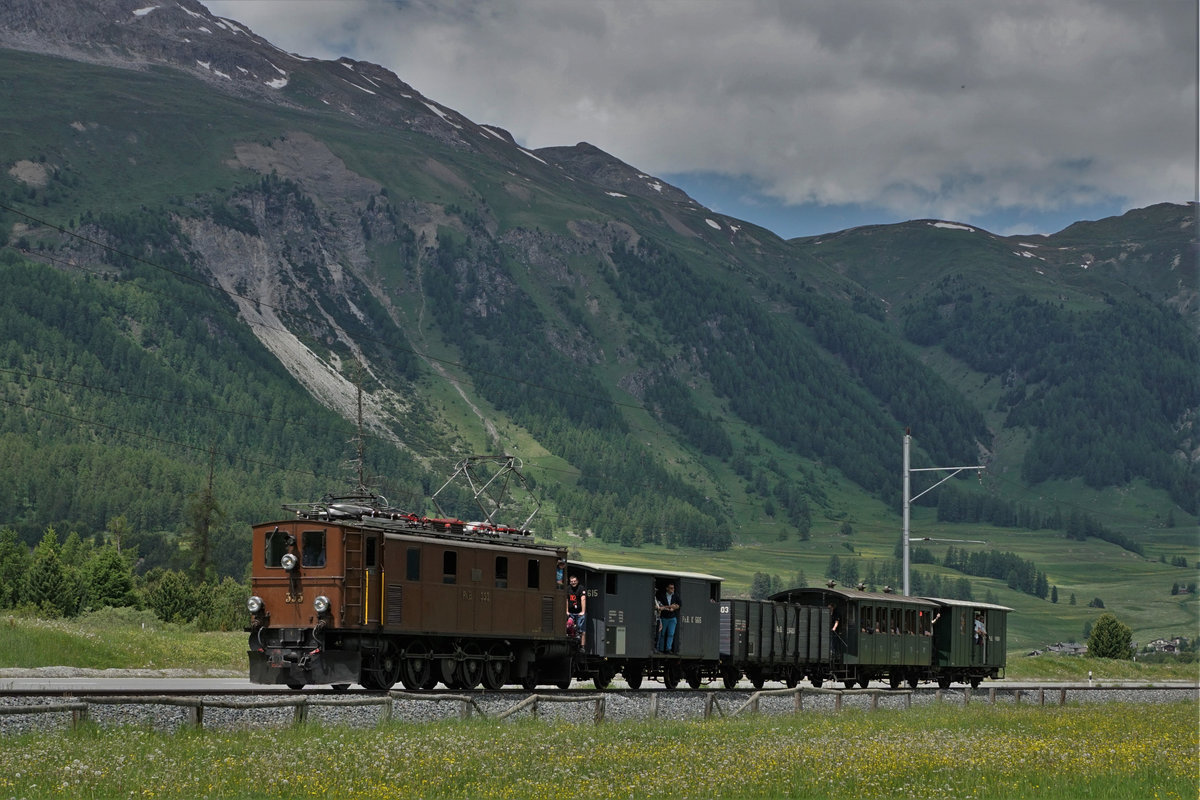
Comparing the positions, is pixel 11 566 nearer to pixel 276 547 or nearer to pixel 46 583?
pixel 46 583

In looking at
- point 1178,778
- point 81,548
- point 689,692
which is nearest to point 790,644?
point 689,692

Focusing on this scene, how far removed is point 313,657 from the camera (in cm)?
3653

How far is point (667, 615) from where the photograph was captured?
49.2 m

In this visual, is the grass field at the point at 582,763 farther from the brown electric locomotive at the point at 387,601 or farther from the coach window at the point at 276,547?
the coach window at the point at 276,547

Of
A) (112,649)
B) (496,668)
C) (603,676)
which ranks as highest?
(496,668)

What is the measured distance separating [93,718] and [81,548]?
159m

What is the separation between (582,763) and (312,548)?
15.0 m

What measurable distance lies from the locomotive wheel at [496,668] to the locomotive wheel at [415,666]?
8.25 ft

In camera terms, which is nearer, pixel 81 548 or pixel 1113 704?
pixel 1113 704

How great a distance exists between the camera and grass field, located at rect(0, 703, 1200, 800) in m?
21.3

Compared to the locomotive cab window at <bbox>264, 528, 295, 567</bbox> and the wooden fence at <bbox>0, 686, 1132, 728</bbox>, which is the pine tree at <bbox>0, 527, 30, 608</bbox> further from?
the wooden fence at <bbox>0, 686, 1132, 728</bbox>

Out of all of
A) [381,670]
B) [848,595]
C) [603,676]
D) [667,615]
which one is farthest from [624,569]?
[848,595]

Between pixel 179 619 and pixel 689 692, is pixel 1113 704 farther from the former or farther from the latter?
pixel 179 619

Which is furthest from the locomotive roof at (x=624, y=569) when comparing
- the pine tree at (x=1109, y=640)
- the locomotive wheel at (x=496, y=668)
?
the pine tree at (x=1109, y=640)
